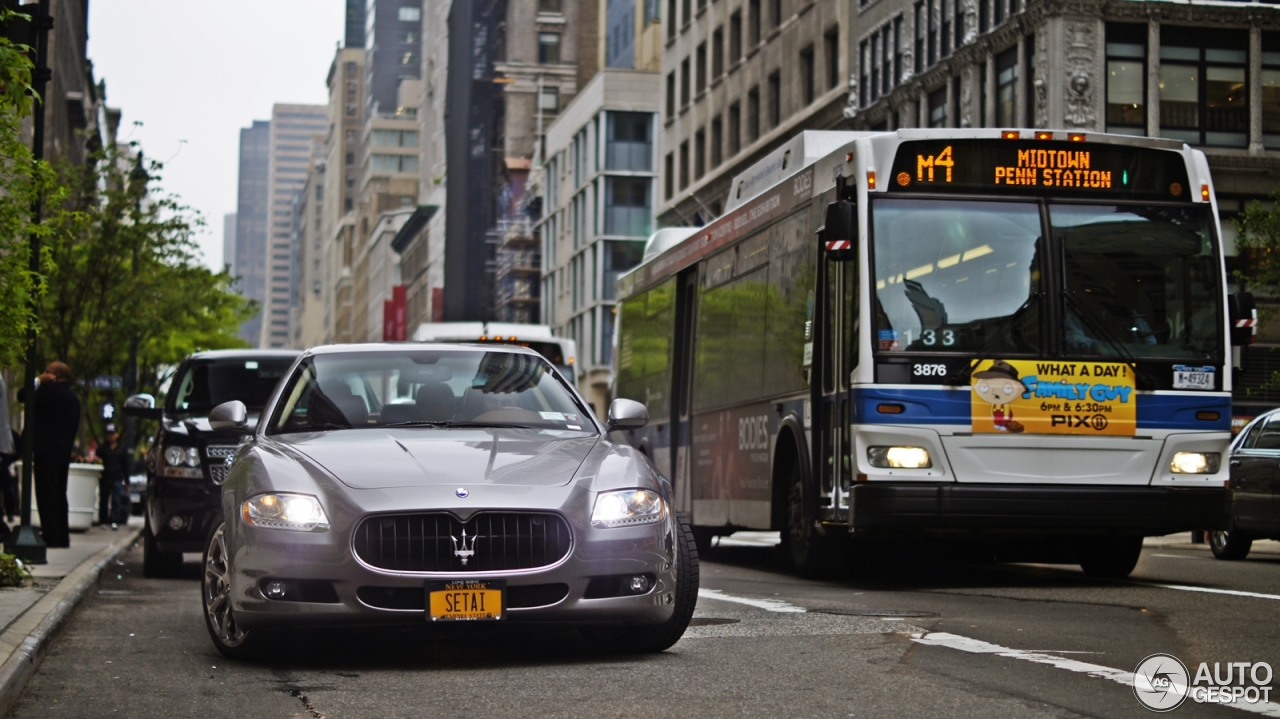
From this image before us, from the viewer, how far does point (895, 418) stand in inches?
506

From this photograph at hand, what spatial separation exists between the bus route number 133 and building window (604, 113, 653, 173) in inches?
2586

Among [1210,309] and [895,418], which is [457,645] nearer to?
[895,418]

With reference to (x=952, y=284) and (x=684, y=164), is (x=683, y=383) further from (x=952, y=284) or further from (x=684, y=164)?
(x=684, y=164)

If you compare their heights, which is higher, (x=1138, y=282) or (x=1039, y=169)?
(x=1039, y=169)

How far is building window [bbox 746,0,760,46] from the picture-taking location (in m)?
57.7

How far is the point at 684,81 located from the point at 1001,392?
5415cm

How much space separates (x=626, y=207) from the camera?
79.1 m

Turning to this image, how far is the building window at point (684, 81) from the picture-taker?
65.7m

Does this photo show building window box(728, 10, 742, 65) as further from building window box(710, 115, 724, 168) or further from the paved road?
the paved road

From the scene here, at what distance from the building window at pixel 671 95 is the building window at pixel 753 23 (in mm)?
9325

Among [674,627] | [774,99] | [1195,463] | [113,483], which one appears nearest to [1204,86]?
[774,99]

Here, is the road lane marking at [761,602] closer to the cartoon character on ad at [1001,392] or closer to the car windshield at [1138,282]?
the cartoon character on ad at [1001,392]

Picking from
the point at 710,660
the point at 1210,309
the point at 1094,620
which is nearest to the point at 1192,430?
the point at 1210,309

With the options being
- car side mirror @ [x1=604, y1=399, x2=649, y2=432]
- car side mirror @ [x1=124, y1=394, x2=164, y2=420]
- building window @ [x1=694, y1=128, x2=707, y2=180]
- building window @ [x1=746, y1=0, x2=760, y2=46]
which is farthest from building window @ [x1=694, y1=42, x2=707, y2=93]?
car side mirror @ [x1=604, y1=399, x2=649, y2=432]
